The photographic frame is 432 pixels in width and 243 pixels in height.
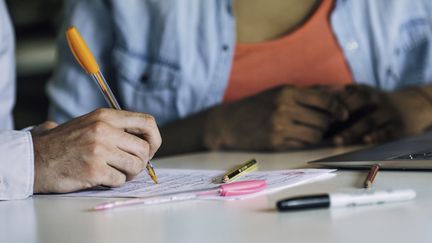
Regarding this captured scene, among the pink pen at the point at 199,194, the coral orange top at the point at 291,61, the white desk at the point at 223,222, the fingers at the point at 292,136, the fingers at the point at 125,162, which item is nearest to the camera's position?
the white desk at the point at 223,222

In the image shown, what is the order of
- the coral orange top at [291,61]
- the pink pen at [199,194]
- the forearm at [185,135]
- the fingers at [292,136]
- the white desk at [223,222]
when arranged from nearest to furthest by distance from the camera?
the white desk at [223,222] → the pink pen at [199,194] → the fingers at [292,136] → the forearm at [185,135] → the coral orange top at [291,61]

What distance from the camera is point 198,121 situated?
5.15 ft

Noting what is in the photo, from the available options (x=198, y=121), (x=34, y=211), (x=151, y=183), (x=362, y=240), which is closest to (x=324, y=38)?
(x=198, y=121)

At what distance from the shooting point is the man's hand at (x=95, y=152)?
876mm

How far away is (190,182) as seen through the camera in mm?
912

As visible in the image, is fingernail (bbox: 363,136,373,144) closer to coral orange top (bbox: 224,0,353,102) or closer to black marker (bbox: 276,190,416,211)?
coral orange top (bbox: 224,0,353,102)

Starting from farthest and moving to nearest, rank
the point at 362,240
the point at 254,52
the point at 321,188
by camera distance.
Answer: the point at 254,52 → the point at 321,188 → the point at 362,240

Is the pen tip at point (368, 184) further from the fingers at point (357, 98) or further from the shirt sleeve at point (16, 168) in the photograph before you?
the fingers at point (357, 98)

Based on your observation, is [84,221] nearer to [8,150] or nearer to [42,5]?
[8,150]

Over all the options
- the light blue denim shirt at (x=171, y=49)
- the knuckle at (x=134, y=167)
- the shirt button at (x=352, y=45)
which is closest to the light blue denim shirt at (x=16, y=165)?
the knuckle at (x=134, y=167)

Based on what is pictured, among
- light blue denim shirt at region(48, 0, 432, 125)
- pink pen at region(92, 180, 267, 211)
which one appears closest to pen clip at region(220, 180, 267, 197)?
pink pen at region(92, 180, 267, 211)

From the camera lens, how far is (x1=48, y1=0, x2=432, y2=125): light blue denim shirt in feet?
5.65

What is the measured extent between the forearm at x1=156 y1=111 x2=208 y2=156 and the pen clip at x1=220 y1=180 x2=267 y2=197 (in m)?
0.71

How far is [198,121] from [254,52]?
249 mm
